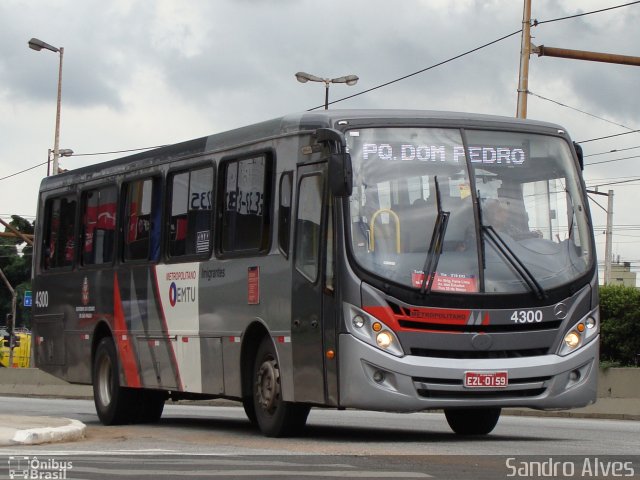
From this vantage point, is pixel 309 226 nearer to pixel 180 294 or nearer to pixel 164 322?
pixel 180 294

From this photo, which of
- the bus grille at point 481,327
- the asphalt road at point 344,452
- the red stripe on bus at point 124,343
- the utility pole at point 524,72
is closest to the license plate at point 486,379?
the bus grille at point 481,327

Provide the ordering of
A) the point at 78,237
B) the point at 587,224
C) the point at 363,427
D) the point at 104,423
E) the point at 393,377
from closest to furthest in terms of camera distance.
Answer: the point at 393,377, the point at 587,224, the point at 363,427, the point at 104,423, the point at 78,237

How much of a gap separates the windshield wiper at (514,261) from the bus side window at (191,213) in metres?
3.87

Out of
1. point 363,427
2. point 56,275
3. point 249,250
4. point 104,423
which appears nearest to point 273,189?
point 249,250

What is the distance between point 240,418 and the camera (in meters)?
21.3

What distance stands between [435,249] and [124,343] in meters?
6.55

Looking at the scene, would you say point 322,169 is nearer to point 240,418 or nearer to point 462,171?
point 462,171

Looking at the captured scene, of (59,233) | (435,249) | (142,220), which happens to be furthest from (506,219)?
(59,233)

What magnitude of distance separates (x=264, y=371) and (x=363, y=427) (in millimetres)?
3345

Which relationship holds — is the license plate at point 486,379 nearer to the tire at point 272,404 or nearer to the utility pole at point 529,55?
the tire at point 272,404

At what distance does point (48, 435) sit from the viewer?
14.2 meters

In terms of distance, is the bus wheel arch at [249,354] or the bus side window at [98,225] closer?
the bus wheel arch at [249,354]

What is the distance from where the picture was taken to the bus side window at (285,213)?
48.9ft

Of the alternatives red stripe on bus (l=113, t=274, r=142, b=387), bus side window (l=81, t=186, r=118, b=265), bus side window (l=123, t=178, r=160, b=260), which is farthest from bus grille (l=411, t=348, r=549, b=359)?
bus side window (l=81, t=186, r=118, b=265)
